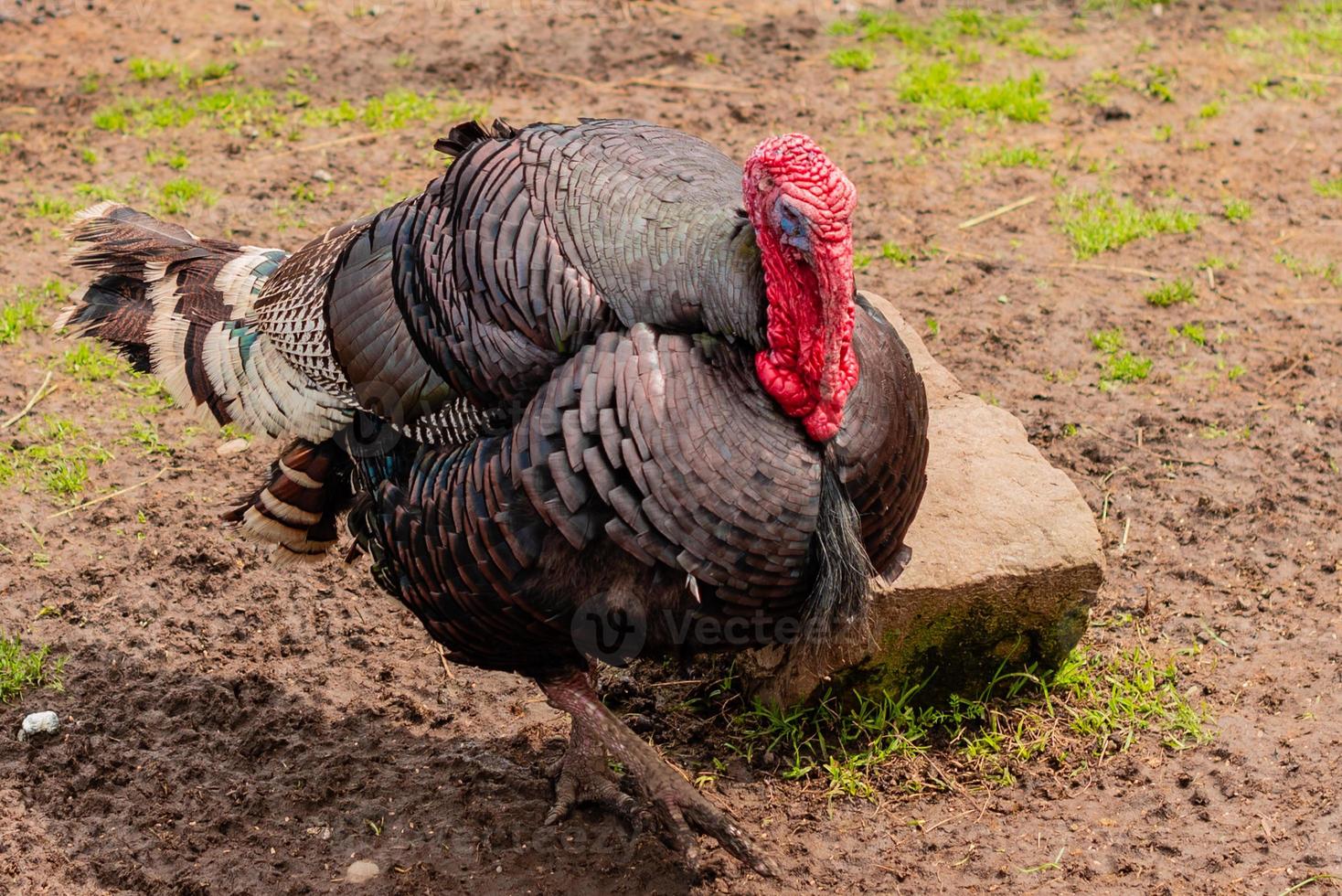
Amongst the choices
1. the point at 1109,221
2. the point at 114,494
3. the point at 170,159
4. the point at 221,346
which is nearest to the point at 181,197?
the point at 170,159

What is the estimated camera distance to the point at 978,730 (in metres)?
4.20

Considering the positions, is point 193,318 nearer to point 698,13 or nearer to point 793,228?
point 793,228

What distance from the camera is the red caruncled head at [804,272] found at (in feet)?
9.53

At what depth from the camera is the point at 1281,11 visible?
8.79 m

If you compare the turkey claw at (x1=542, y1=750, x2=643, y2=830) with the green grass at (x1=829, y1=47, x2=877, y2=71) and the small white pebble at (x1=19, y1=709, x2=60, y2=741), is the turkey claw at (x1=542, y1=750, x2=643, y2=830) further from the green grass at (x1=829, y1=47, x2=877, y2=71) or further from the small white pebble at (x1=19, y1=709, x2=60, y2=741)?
the green grass at (x1=829, y1=47, x2=877, y2=71)

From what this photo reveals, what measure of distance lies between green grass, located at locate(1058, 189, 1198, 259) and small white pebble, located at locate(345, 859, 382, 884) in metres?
4.38

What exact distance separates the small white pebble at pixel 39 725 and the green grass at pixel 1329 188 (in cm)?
632

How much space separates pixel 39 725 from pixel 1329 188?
643cm

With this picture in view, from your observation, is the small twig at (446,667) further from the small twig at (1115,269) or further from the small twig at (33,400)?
the small twig at (1115,269)

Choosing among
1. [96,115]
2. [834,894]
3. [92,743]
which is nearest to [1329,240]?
[834,894]

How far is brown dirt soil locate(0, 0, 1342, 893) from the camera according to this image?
3.80 m

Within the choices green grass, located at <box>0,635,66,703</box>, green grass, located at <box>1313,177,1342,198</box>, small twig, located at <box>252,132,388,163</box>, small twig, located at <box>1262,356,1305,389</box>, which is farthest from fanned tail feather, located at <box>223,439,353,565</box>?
green grass, located at <box>1313,177,1342,198</box>

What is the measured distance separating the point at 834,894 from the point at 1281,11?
7.49 m

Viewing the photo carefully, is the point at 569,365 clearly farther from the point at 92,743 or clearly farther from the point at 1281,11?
the point at 1281,11
